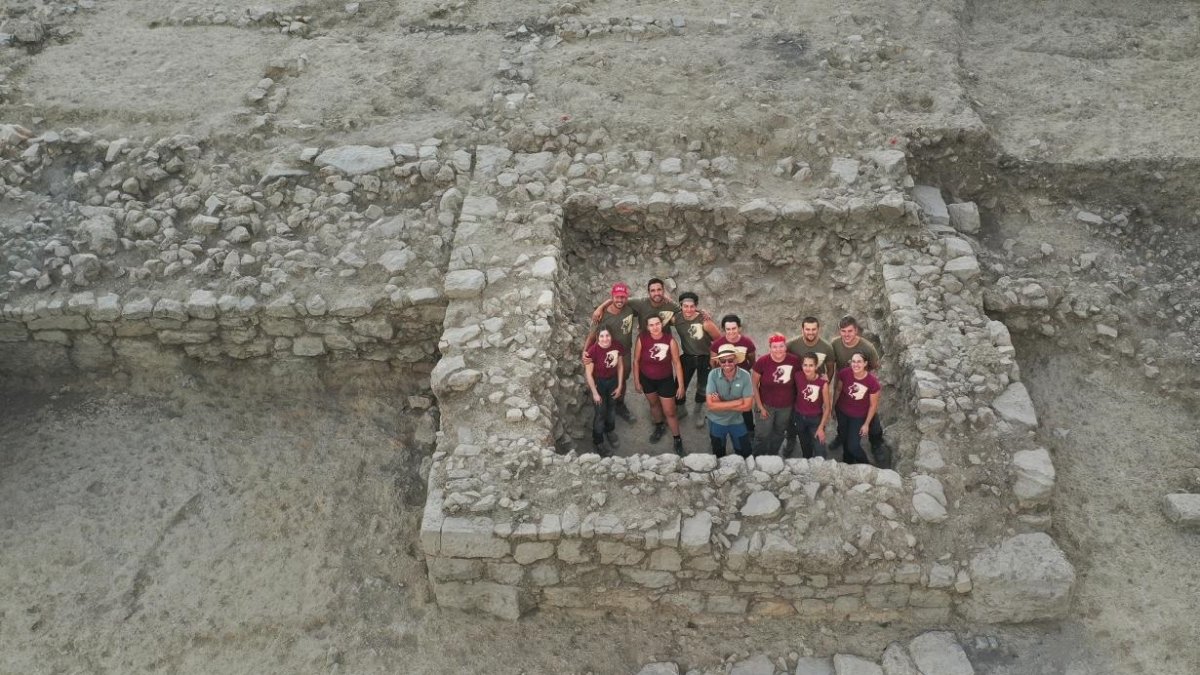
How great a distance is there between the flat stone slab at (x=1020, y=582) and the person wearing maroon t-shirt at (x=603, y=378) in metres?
3.23

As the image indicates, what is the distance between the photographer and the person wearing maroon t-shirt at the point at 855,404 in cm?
720

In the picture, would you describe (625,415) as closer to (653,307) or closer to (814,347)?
(653,307)

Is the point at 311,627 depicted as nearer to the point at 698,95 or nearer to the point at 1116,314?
the point at 698,95

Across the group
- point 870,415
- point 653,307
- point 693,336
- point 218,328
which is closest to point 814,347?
point 870,415

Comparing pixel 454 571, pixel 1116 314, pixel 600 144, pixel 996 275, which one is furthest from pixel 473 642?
pixel 1116 314

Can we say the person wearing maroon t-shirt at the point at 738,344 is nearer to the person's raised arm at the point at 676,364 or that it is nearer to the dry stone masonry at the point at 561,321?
the person's raised arm at the point at 676,364

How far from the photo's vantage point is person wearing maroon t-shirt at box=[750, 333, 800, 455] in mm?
7305

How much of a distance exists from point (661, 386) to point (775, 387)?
3.49 ft

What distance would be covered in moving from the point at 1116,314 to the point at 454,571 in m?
6.87

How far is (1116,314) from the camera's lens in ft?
28.7

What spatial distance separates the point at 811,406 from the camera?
7324 millimetres

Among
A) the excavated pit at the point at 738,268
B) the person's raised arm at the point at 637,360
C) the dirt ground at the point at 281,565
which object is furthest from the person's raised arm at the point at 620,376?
the dirt ground at the point at 281,565

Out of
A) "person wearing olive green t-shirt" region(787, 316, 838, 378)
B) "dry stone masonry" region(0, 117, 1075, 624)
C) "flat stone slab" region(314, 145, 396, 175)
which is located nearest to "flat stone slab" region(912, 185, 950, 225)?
"dry stone masonry" region(0, 117, 1075, 624)

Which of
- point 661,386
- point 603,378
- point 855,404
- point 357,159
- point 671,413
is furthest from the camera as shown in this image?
point 357,159
